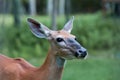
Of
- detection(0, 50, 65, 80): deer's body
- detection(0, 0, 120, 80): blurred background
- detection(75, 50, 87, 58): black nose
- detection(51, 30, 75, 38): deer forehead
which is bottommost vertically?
detection(0, 0, 120, 80): blurred background

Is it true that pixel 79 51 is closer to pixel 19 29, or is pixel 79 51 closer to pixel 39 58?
pixel 39 58

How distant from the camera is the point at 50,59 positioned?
7.52 metres

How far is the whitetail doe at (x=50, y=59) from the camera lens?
7324 millimetres

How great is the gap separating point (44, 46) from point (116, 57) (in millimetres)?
2401

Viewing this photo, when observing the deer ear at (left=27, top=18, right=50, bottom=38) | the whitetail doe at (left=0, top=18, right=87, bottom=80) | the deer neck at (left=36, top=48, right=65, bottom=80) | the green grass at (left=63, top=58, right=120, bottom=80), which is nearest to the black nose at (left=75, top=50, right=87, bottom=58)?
the whitetail doe at (left=0, top=18, right=87, bottom=80)

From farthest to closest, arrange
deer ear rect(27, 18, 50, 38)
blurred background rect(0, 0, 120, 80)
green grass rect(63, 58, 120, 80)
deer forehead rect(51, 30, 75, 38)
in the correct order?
blurred background rect(0, 0, 120, 80), green grass rect(63, 58, 120, 80), deer ear rect(27, 18, 50, 38), deer forehead rect(51, 30, 75, 38)

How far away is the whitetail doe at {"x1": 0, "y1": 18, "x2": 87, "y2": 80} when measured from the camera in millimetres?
7324

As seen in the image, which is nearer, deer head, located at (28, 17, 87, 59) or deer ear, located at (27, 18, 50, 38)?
deer head, located at (28, 17, 87, 59)

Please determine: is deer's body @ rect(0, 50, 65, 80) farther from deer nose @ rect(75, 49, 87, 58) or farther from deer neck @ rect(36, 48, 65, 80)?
deer nose @ rect(75, 49, 87, 58)

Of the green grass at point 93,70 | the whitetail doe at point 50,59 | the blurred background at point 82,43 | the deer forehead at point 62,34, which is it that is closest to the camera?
the whitetail doe at point 50,59

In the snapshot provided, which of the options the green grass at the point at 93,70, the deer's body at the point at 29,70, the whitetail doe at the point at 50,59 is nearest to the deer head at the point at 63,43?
the whitetail doe at the point at 50,59

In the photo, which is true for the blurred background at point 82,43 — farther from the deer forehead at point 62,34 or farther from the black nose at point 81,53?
the black nose at point 81,53

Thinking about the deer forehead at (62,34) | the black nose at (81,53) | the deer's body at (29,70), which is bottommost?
the deer's body at (29,70)

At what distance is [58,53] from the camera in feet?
24.4
